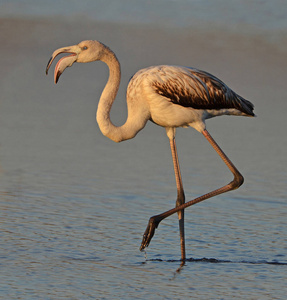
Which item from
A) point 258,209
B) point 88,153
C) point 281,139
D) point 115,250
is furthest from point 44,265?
point 281,139

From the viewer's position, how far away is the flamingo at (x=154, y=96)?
917 centimetres

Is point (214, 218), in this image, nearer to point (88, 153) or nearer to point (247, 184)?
point (247, 184)

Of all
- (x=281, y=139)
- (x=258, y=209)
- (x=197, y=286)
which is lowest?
(x=197, y=286)

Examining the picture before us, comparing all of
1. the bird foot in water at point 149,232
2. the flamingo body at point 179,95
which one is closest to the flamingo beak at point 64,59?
the flamingo body at point 179,95

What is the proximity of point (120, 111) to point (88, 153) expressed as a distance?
8.23ft

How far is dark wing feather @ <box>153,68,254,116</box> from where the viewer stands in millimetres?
9289

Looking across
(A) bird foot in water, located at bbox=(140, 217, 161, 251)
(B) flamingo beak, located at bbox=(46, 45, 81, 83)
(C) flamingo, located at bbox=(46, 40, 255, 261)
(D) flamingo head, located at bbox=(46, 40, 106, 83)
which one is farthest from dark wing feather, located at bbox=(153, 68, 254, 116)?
(A) bird foot in water, located at bbox=(140, 217, 161, 251)

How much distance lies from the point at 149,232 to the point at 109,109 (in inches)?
53.0

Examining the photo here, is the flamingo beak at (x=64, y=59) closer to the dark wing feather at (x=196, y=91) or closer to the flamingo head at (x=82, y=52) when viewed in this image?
the flamingo head at (x=82, y=52)

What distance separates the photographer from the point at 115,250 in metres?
8.73

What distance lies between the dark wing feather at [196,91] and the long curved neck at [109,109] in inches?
18.3

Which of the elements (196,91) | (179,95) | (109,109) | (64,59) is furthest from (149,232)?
(64,59)

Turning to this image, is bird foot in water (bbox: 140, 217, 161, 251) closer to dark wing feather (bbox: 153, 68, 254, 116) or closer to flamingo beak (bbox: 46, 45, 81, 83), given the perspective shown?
dark wing feather (bbox: 153, 68, 254, 116)

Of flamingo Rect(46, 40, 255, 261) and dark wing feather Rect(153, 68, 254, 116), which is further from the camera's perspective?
dark wing feather Rect(153, 68, 254, 116)
